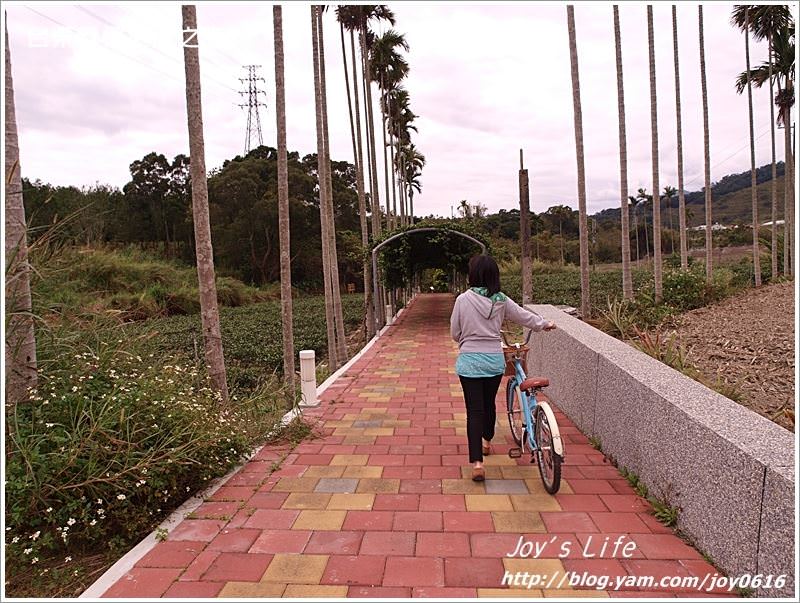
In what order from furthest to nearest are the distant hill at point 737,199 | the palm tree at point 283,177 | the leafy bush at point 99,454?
the distant hill at point 737,199
the palm tree at point 283,177
the leafy bush at point 99,454

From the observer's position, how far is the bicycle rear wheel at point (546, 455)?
3416 mm

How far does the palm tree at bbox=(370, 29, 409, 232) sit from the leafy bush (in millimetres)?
18157

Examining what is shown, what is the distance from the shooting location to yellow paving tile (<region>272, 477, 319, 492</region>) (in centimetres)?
377

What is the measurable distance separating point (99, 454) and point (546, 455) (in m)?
2.61

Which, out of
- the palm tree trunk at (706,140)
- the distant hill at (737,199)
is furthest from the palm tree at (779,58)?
the distant hill at (737,199)

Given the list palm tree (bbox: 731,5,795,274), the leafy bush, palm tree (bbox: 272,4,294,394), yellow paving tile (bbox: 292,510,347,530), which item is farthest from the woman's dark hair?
palm tree (bbox: 731,5,795,274)

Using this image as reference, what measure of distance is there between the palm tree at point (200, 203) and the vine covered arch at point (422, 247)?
10.6 m

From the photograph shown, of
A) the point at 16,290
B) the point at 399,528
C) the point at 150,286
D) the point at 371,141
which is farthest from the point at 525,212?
the point at 150,286

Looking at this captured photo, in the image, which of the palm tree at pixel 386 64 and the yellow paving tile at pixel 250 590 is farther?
the palm tree at pixel 386 64

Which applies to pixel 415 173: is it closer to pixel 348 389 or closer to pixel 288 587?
pixel 348 389

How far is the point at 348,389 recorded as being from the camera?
23.6 ft

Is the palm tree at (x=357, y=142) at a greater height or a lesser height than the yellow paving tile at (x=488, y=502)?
greater

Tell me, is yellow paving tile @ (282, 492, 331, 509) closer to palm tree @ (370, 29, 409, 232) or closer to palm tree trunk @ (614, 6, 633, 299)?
palm tree trunk @ (614, 6, 633, 299)

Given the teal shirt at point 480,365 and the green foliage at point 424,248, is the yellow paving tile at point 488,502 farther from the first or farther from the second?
the green foliage at point 424,248
